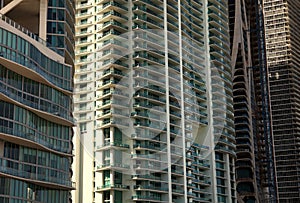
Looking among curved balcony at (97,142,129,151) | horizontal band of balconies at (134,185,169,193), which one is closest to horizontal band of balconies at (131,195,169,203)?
horizontal band of balconies at (134,185,169,193)

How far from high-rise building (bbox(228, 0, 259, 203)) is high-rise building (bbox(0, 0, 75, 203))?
81.2 m

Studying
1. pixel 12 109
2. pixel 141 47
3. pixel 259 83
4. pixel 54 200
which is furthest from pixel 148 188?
pixel 259 83

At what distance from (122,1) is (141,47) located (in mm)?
10861

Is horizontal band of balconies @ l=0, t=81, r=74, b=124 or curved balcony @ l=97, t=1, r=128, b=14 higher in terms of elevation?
curved balcony @ l=97, t=1, r=128, b=14

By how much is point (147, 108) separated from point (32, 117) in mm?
43117

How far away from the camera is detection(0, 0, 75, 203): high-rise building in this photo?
2707 inches

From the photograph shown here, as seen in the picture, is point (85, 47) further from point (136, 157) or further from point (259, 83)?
point (259, 83)

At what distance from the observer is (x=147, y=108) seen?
114312mm

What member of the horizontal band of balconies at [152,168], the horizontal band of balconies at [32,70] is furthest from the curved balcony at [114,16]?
the horizontal band of balconies at [32,70]

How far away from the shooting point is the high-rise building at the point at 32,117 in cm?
6875

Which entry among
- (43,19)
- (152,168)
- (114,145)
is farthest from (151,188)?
(43,19)

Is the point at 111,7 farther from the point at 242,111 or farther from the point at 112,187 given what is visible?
the point at 242,111

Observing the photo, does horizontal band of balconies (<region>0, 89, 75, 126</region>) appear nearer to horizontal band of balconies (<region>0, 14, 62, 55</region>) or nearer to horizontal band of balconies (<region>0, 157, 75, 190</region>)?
horizontal band of balconies (<region>0, 157, 75, 190</region>)

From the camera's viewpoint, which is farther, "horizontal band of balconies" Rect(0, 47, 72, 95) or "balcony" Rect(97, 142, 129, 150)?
"balcony" Rect(97, 142, 129, 150)
